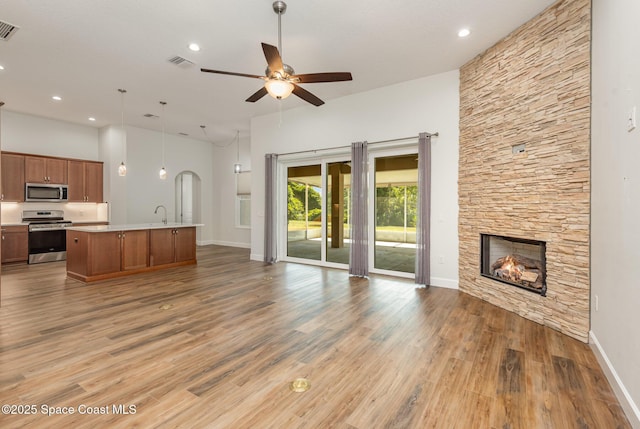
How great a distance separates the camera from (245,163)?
375 inches

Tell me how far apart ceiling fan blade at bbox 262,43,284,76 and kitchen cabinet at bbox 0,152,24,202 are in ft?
24.0

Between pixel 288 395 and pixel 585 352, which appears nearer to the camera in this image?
pixel 288 395

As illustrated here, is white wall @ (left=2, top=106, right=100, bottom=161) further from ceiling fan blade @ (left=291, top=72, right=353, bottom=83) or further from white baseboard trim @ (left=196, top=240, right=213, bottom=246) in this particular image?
ceiling fan blade @ (left=291, top=72, right=353, bottom=83)

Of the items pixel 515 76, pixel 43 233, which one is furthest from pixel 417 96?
pixel 43 233

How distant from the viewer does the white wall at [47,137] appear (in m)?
6.96

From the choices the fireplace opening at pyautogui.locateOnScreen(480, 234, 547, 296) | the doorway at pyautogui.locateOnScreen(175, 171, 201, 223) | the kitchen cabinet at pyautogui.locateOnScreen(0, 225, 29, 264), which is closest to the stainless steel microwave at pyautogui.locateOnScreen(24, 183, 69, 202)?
the kitchen cabinet at pyautogui.locateOnScreen(0, 225, 29, 264)

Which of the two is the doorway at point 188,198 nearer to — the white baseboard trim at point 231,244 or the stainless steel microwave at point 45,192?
the white baseboard trim at point 231,244

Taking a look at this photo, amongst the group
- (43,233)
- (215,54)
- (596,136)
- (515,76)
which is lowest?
(43,233)

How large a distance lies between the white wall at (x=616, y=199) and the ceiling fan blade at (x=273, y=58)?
2.68 m

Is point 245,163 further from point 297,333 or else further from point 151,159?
point 297,333

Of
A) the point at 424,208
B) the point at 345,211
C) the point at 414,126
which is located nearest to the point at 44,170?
the point at 345,211

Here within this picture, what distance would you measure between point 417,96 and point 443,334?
3.89 metres

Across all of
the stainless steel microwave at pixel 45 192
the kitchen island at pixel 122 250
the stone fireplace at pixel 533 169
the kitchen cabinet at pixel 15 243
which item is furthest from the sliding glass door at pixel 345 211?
the kitchen cabinet at pixel 15 243

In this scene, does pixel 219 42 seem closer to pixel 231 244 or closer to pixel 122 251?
pixel 122 251
